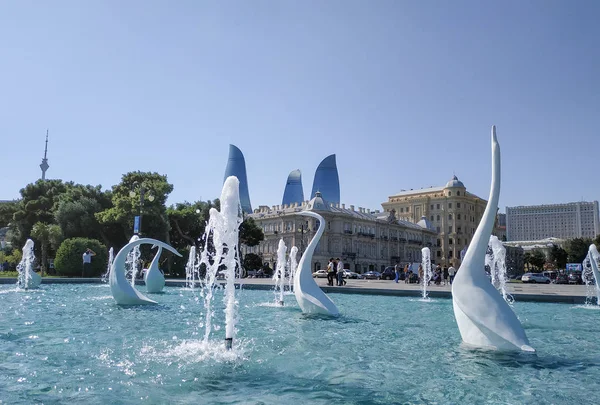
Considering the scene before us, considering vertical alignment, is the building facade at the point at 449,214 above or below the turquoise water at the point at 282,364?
above

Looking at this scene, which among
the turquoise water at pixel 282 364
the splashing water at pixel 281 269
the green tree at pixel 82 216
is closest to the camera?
the turquoise water at pixel 282 364

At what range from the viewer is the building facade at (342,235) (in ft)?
254

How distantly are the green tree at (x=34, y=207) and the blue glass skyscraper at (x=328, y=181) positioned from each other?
2743 inches

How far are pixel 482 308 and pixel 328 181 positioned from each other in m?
104

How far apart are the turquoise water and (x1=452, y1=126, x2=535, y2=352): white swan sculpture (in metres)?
0.24

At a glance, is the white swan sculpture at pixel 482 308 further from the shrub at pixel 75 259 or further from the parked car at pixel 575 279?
the parked car at pixel 575 279

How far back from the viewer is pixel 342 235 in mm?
79125

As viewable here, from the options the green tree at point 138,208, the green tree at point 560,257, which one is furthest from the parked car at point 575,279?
the green tree at point 138,208

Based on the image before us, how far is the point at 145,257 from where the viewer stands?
38.6 metres

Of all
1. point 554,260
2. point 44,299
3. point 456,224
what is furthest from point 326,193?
point 44,299

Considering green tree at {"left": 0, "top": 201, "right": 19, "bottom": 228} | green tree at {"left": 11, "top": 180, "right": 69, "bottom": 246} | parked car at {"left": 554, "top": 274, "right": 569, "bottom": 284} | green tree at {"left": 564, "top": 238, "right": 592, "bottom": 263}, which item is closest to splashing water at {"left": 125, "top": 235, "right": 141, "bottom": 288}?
green tree at {"left": 11, "top": 180, "right": 69, "bottom": 246}

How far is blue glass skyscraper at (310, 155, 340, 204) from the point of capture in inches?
4365

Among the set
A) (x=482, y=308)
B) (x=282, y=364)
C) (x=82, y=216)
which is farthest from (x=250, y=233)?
(x=282, y=364)

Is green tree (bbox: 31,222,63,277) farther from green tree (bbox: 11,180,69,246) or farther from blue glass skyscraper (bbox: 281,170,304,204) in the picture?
blue glass skyscraper (bbox: 281,170,304,204)
